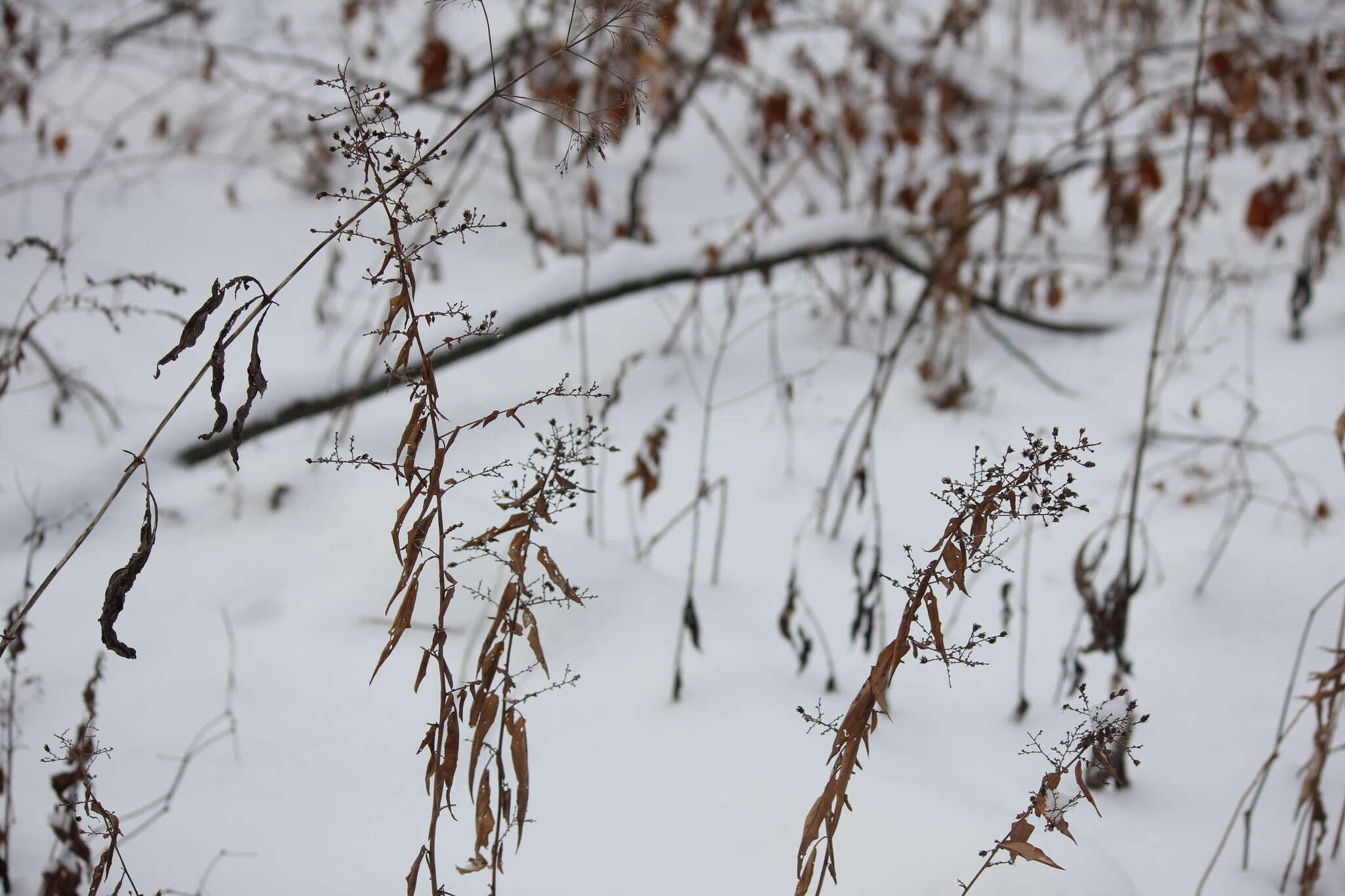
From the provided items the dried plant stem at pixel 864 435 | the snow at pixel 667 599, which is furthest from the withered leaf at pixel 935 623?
the dried plant stem at pixel 864 435

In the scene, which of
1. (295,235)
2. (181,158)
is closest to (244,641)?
(295,235)

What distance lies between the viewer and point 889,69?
11.5ft

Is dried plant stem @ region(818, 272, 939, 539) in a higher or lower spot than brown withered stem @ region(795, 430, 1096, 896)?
higher

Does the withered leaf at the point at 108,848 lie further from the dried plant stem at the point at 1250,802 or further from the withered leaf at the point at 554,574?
the dried plant stem at the point at 1250,802

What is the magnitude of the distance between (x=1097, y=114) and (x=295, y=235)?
3322 millimetres

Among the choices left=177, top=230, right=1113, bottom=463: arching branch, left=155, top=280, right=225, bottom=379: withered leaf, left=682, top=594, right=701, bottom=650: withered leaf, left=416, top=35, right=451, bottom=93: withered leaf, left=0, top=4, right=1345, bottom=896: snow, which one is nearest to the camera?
left=155, top=280, right=225, bottom=379: withered leaf

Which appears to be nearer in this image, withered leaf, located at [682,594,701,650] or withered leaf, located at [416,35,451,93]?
withered leaf, located at [682,594,701,650]

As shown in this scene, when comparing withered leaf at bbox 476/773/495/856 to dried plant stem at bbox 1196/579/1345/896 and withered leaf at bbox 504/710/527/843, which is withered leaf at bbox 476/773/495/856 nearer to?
withered leaf at bbox 504/710/527/843

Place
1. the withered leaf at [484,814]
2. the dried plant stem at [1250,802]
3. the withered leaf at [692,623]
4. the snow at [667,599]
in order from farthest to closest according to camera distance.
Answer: the withered leaf at [692,623] < the snow at [667,599] < the dried plant stem at [1250,802] < the withered leaf at [484,814]

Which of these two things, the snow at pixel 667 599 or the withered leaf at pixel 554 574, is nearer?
the withered leaf at pixel 554 574

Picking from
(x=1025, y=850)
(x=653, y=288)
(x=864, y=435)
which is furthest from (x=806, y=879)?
(x=653, y=288)

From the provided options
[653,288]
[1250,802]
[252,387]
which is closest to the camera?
[252,387]

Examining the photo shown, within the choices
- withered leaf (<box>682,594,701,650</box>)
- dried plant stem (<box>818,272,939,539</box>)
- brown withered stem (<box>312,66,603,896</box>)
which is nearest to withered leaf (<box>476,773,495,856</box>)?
brown withered stem (<box>312,66,603,896</box>)

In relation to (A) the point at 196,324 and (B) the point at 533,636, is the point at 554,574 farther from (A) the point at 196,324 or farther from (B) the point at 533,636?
(A) the point at 196,324
